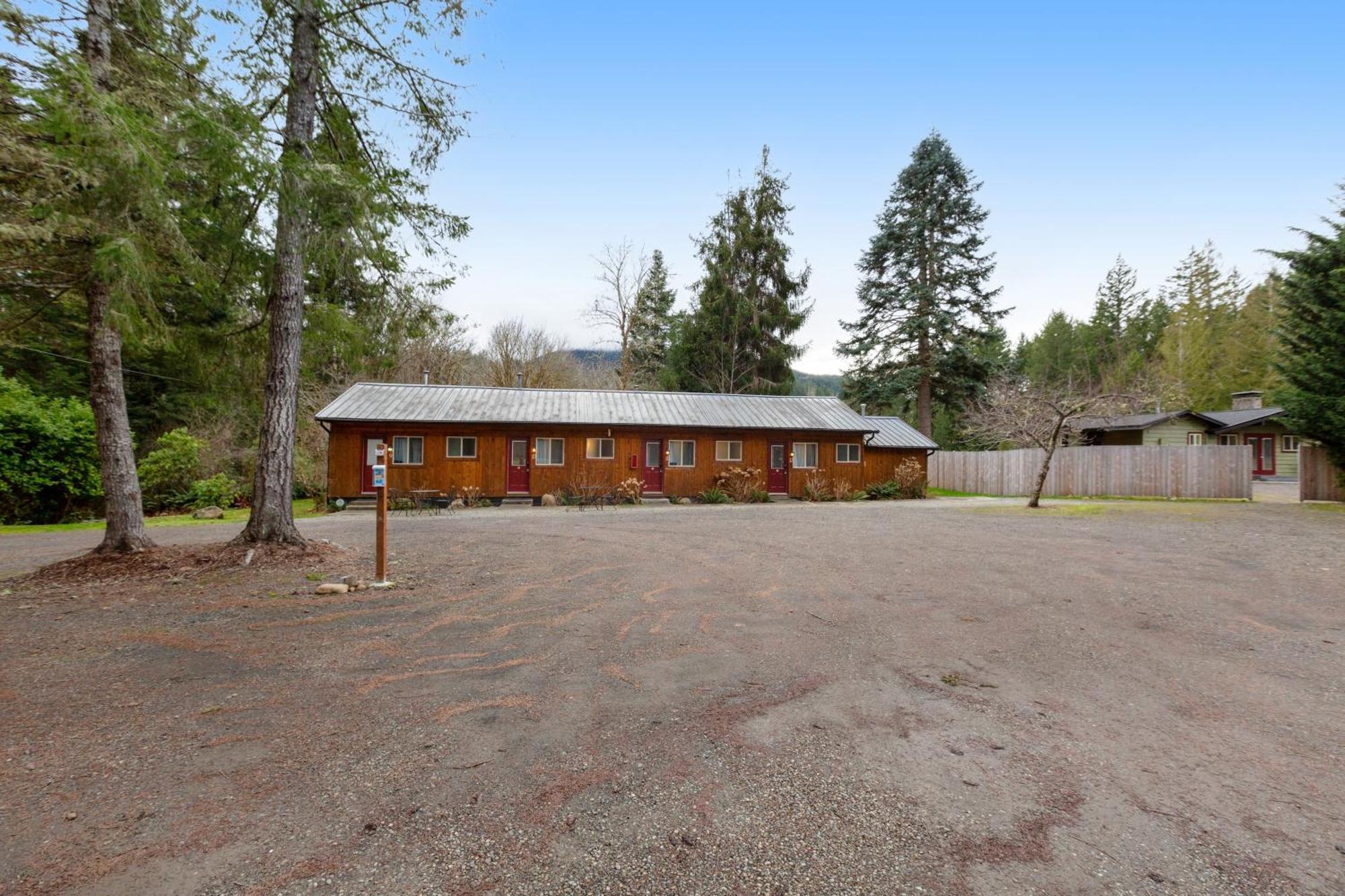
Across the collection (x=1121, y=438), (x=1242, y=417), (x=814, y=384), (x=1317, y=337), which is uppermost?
(x=814, y=384)

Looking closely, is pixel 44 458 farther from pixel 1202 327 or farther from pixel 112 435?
pixel 1202 327

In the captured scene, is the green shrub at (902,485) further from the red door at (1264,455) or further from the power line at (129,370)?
the power line at (129,370)

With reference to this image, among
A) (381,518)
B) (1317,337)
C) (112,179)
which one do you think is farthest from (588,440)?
(1317,337)

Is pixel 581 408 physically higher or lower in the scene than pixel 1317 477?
higher

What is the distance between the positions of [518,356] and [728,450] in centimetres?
1549

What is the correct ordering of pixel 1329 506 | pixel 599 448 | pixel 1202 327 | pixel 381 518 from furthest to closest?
pixel 1202 327
pixel 599 448
pixel 1329 506
pixel 381 518

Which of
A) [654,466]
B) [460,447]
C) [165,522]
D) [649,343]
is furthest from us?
[649,343]

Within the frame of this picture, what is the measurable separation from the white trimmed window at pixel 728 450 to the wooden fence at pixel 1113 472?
34.4 ft

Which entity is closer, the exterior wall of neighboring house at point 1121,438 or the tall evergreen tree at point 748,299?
the exterior wall of neighboring house at point 1121,438

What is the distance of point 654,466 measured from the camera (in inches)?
787

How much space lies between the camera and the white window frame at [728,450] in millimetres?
20406

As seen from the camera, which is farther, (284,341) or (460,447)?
(460,447)

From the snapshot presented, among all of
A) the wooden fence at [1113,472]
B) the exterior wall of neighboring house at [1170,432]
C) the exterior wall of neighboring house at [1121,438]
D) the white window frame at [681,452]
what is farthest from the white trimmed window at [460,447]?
the exterior wall of neighboring house at [1170,432]

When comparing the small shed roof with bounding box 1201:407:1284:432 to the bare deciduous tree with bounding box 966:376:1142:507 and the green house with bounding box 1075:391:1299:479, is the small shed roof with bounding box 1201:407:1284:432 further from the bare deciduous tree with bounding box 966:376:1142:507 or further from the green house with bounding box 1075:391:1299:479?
the bare deciduous tree with bounding box 966:376:1142:507
